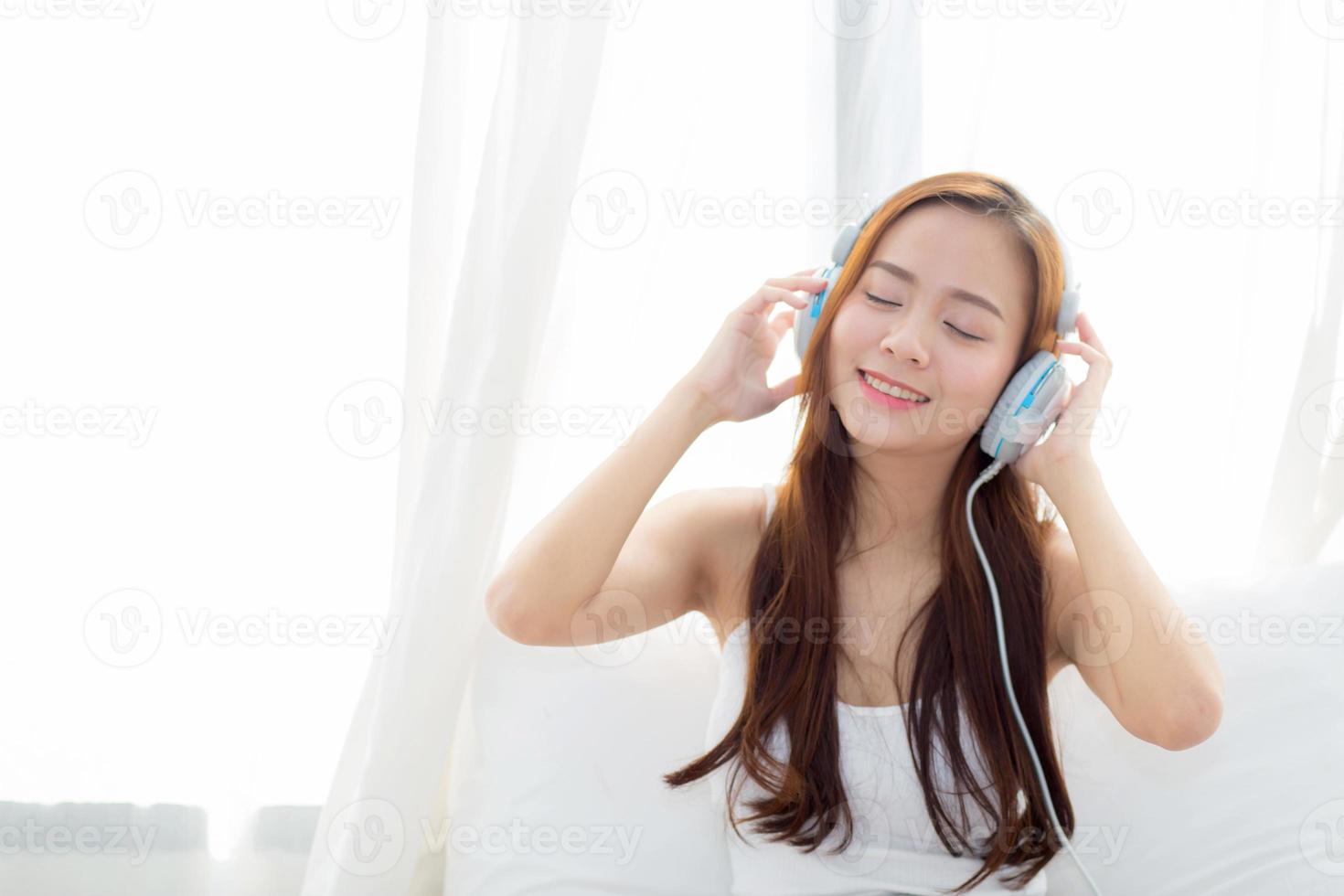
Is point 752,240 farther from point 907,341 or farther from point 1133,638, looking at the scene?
point 1133,638

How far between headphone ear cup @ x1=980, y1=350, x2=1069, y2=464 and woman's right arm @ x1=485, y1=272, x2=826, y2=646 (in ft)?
0.78

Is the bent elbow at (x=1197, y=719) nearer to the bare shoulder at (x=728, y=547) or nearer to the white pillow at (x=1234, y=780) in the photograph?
the white pillow at (x=1234, y=780)

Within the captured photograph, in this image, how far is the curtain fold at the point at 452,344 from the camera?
132cm

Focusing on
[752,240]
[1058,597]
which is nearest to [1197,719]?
[1058,597]

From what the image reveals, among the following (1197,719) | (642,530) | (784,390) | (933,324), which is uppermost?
(933,324)

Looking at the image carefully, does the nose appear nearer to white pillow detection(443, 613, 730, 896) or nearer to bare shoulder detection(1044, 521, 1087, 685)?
bare shoulder detection(1044, 521, 1087, 685)

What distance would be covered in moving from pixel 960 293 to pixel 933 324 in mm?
42

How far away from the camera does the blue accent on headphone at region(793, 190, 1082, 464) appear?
3.80 ft

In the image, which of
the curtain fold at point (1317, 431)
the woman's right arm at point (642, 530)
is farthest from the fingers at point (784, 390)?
the curtain fold at point (1317, 431)

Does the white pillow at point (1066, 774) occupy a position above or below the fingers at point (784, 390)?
below

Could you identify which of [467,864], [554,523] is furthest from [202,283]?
[467,864]

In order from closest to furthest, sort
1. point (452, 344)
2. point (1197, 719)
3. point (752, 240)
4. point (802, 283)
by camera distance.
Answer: point (1197, 719), point (802, 283), point (452, 344), point (752, 240)

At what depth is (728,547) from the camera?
130cm

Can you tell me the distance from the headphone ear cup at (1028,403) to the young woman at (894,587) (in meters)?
0.02
